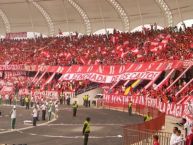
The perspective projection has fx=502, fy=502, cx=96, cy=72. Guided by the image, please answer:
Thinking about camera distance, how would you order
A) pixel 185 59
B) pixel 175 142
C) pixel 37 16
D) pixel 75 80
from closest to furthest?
pixel 175 142 < pixel 185 59 < pixel 75 80 < pixel 37 16

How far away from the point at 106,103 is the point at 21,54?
27.4 meters

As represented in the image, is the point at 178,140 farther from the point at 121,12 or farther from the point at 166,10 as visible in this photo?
the point at 121,12

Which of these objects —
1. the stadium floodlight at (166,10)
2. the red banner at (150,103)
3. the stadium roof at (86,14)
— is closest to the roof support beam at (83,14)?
the stadium roof at (86,14)

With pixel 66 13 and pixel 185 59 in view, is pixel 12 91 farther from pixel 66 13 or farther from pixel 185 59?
pixel 185 59

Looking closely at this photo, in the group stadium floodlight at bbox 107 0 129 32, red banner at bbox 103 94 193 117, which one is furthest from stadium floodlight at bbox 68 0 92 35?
red banner at bbox 103 94 193 117

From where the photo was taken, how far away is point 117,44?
208 feet

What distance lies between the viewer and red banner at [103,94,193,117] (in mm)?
33862

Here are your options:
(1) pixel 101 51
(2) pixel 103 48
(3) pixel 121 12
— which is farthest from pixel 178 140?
(3) pixel 121 12

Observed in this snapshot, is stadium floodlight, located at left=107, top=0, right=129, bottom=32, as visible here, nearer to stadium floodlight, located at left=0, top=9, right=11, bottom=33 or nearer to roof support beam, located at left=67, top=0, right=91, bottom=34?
roof support beam, located at left=67, top=0, right=91, bottom=34

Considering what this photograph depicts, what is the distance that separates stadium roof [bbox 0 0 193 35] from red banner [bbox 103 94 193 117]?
Answer: 17599mm

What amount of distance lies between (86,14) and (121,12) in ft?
21.8

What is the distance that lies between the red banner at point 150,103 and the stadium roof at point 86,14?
17.6 metres

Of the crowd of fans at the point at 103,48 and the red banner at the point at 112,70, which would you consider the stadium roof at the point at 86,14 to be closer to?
the crowd of fans at the point at 103,48

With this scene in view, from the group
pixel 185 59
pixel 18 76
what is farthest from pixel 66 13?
pixel 185 59
